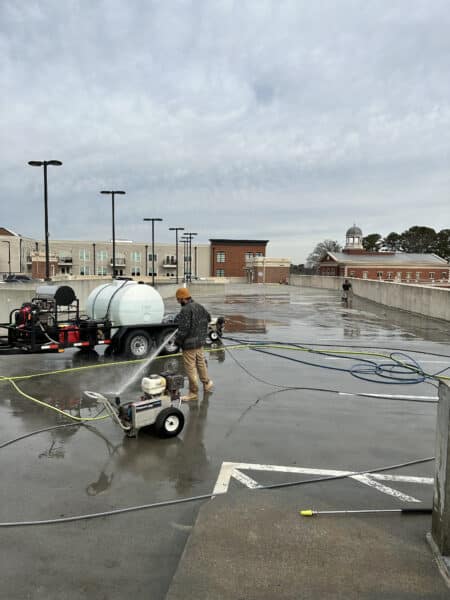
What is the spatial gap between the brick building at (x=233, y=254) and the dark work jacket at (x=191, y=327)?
98.2 metres

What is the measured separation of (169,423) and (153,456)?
0.68 metres

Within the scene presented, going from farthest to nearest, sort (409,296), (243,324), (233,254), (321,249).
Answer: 1. (321,249)
2. (233,254)
3. (409,296)
4. (243,324)

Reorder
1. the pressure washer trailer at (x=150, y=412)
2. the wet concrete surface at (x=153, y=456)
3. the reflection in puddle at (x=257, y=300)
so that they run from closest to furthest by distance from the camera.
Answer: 1. the wet concrete surface at (x=153, y=456)
2. the pressure washer trailer at (x=150, y=412)
3. the reflection in puddle at (x=257, y=300)

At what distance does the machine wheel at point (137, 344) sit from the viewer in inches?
473

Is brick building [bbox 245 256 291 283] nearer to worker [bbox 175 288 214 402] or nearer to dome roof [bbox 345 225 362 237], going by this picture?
dome roof [bbox 345 225 362 237]

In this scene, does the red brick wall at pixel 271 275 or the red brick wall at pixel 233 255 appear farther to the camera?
the red brick wall at pixel 233 255

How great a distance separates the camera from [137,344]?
12242 millimetres

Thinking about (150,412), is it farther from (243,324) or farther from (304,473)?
(243,324)

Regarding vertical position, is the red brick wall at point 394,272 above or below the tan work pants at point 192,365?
above

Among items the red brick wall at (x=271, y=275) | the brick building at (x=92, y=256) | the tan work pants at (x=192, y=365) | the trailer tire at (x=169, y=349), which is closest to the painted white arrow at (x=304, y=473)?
the tan work pants at (x=192, y=365)

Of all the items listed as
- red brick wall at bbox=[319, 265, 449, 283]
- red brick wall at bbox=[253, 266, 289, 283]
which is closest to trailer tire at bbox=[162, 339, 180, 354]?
red brick wall at bbox=[253, 266, 289, 283]

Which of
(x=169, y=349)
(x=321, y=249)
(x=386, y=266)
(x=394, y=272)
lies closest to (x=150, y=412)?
(x=169, y=349)

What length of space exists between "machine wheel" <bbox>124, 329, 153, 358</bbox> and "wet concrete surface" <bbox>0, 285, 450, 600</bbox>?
0.93 m

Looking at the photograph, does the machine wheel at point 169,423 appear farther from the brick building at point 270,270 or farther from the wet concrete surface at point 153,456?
the brick building at point 270,270
